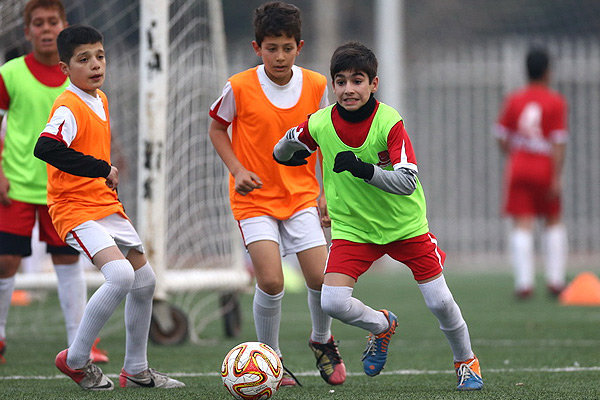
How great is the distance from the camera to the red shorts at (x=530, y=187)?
11391mm

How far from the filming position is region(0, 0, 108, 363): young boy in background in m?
6.23

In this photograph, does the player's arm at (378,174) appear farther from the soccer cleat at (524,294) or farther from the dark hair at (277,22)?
the soccer cleat at (524,294)

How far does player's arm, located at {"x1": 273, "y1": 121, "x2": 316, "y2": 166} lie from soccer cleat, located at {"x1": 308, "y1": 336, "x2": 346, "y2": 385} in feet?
3.24

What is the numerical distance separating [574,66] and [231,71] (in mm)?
5512

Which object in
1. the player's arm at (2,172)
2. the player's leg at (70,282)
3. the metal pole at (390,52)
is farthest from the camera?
the metal pole at (390,52)

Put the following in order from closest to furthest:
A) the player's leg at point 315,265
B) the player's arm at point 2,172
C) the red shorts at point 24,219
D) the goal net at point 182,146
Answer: the player's leg at point 315,265 → the player's arm at point 2,172 → the red shorts at point 24,219 → the goal net at point 182,146

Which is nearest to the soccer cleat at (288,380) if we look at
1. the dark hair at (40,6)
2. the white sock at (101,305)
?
the white sock at (101,305)

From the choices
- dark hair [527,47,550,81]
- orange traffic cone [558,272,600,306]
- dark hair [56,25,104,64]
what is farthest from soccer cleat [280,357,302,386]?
dark hair [527,47,550,81]

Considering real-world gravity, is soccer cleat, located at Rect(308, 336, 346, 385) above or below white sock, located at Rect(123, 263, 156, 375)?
below

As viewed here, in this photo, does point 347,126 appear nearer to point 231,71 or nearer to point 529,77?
point 529,77

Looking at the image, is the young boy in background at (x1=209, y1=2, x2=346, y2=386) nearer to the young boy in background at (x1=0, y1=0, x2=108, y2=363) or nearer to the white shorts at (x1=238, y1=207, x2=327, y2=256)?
the white shorts at (x1=238, y1=207, x2=327, y2=256)

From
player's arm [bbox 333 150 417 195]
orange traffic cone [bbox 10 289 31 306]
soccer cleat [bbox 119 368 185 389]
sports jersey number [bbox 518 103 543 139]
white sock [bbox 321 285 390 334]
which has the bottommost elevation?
orange traffic cone [bbox 10 289 31 306]

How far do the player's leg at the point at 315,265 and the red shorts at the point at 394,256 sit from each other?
17.4 inches

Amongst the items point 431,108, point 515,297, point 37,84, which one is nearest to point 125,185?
point 515,297
